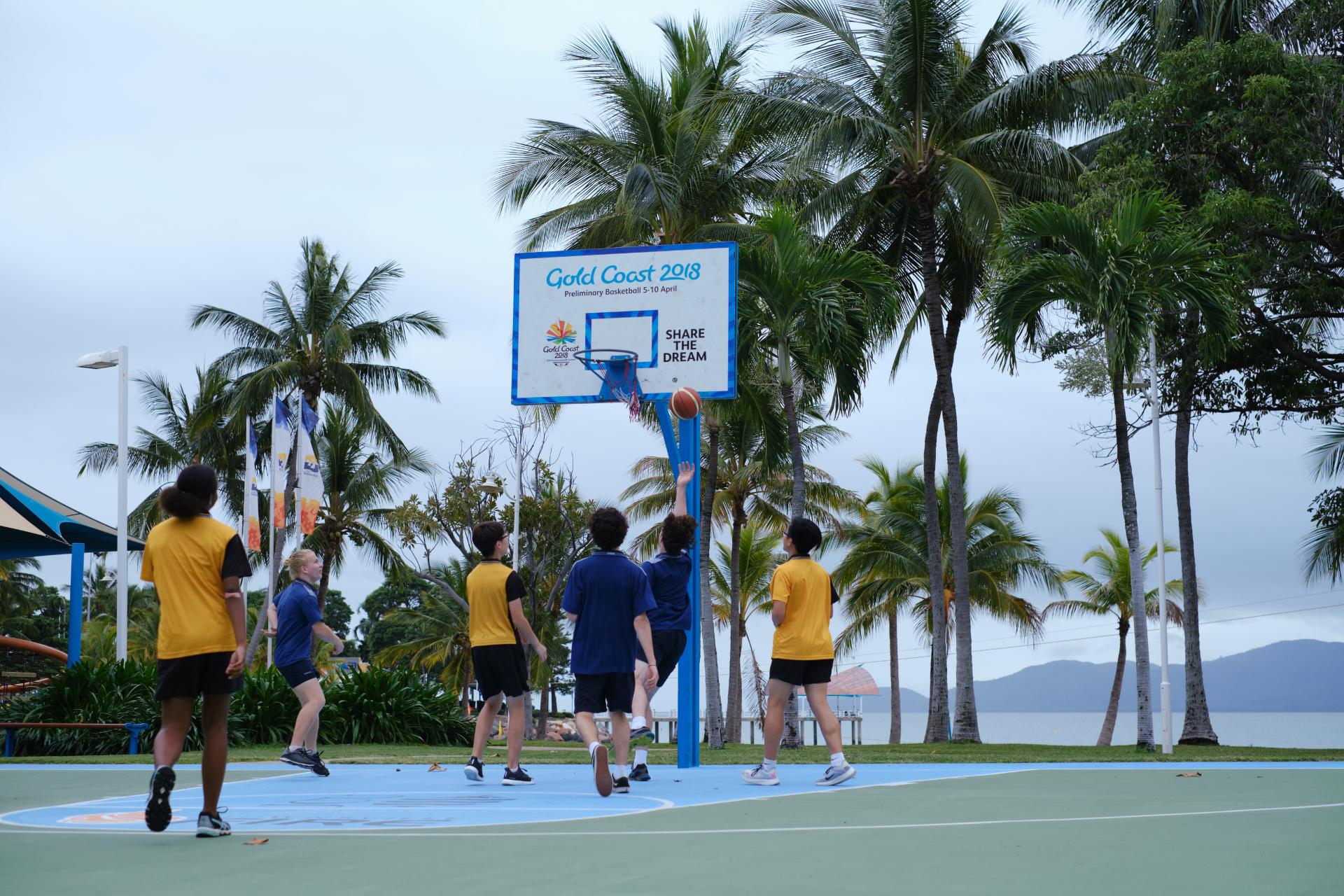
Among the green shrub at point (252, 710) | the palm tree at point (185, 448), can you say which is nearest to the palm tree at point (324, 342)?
the palm tree at point (185, 448)

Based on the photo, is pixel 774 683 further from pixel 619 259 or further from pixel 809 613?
pixel 619 259

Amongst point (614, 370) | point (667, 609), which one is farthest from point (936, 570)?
point (667, 609)

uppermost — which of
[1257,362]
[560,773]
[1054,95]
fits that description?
[1054,95]

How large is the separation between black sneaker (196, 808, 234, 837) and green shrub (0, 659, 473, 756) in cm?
1102

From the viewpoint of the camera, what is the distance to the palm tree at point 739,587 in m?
36.5

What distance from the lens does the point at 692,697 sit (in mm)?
11398

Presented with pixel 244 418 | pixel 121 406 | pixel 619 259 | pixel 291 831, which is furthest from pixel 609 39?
pixel 291 831

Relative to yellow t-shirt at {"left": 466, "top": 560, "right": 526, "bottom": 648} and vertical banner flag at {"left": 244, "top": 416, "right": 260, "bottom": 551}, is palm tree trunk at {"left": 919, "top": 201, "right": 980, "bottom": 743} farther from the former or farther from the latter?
yellow t-shirt at {"left": 466, "top": 560, "right": 526, "bottom": 648}

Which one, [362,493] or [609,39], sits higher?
[609,39]

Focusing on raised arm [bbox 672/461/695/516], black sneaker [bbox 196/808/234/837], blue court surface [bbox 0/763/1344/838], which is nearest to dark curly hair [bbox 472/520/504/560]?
raised arm [bbox 672/461/695/516]

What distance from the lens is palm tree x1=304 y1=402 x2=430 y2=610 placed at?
40.3 m

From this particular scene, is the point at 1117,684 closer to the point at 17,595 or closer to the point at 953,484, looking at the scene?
the point at 953,484

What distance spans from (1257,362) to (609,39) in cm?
1344

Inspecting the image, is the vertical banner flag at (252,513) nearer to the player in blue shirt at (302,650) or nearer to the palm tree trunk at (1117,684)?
the player in blue shirt at (302,650)
